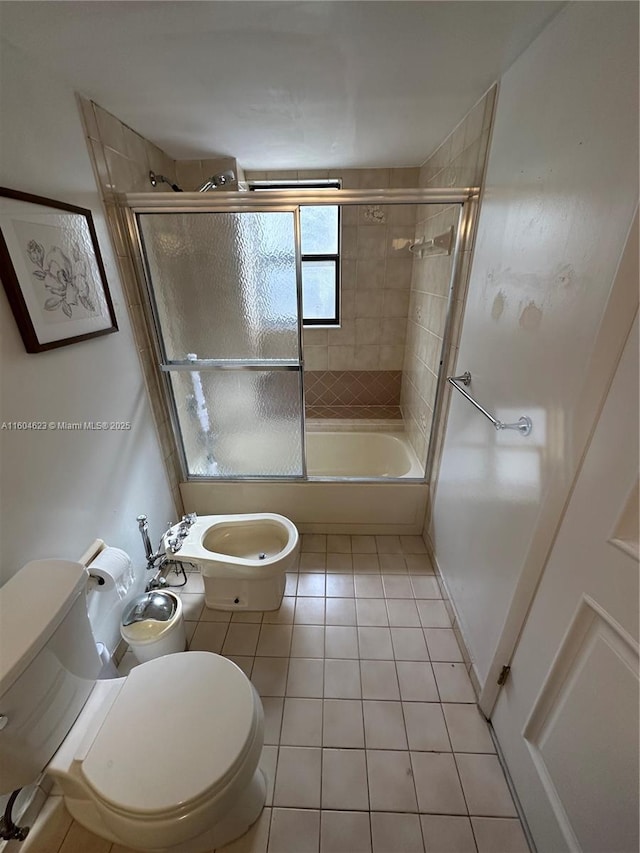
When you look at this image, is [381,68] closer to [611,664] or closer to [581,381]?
[581,381]

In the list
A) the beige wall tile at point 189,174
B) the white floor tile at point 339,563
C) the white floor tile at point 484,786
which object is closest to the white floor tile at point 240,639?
the white floor tile at point 339,563

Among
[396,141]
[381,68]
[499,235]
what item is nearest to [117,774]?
[499,235]

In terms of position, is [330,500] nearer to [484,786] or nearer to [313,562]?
[313,562]

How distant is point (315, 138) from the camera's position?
5.48 ft

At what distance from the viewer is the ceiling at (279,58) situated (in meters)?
0.86

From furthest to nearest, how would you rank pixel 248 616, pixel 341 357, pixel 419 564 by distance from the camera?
pixel 341 357 < pixel 419 564 < pixel 248 616

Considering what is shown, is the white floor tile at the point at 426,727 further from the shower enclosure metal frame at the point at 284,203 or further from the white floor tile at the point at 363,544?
the shower enclosure metal frame at the point at 284,203

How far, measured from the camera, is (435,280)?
192cm

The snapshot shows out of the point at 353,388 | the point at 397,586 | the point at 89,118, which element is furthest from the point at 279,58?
the point at 397,586

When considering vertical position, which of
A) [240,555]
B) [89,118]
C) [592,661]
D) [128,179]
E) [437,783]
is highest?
[89,118]

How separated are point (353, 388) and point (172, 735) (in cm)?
238

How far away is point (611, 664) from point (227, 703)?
2.92 ft

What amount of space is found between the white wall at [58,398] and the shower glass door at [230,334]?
25cm

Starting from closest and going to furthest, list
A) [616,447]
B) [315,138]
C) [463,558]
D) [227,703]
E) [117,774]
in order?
1. [616,447]
2. [117,774]
3. [227,703]
4. [463,558]
5. [315,138]
